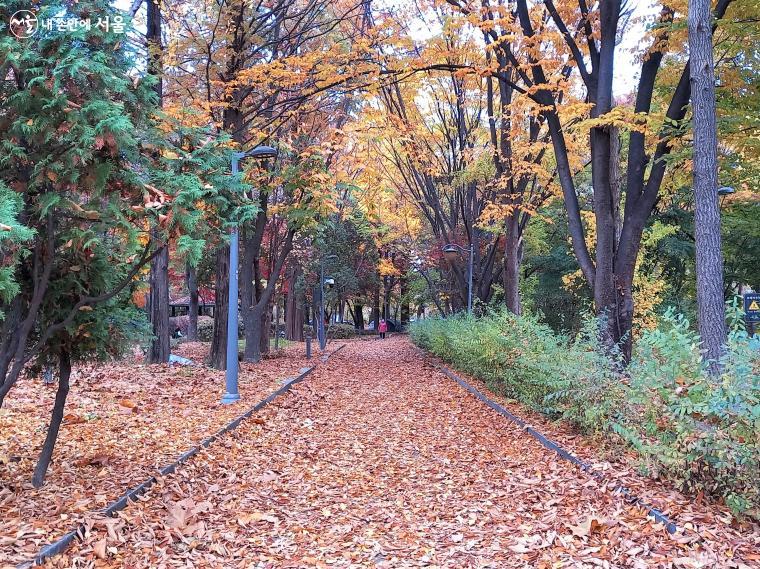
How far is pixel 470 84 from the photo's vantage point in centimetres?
1717

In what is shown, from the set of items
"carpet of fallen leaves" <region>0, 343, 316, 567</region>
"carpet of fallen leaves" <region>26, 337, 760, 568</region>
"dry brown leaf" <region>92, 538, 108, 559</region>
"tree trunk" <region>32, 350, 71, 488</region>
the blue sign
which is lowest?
"carpet of fallen leaves" <region>26, 337, 760, 568</region>

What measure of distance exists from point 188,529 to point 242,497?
Result: 3.26 ft

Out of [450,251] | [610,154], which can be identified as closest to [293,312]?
[450,251]

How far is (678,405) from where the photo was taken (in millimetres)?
4699

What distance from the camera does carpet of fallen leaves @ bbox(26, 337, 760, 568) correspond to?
4.03m

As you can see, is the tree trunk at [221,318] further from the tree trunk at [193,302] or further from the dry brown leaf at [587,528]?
the tree trunk at [193,302]

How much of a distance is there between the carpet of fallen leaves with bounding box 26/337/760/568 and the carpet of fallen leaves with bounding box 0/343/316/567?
307mm

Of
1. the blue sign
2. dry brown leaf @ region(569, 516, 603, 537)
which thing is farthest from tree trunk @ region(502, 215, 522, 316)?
dry brown leaf @ region(569, 516, 603, 537)

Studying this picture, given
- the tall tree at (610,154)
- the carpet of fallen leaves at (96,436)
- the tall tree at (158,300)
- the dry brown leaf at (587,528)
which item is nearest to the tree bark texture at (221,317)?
the tall tree at (158,300)

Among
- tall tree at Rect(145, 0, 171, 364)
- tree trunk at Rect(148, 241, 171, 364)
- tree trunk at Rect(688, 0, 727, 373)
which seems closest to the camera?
tree trunk at Rect(688, 0, 727, 373)

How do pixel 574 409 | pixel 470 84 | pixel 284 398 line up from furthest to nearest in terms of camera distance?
1. pixel 470 84
2. pixel 284 398
3. pixel 574 409

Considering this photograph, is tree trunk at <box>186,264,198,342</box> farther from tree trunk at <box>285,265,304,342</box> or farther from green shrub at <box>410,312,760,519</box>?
green shrub at <box>410,312,760,519</box>

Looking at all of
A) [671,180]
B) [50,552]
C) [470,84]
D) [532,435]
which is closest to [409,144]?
[470,84]

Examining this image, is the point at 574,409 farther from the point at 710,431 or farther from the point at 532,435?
the point at 710,431
